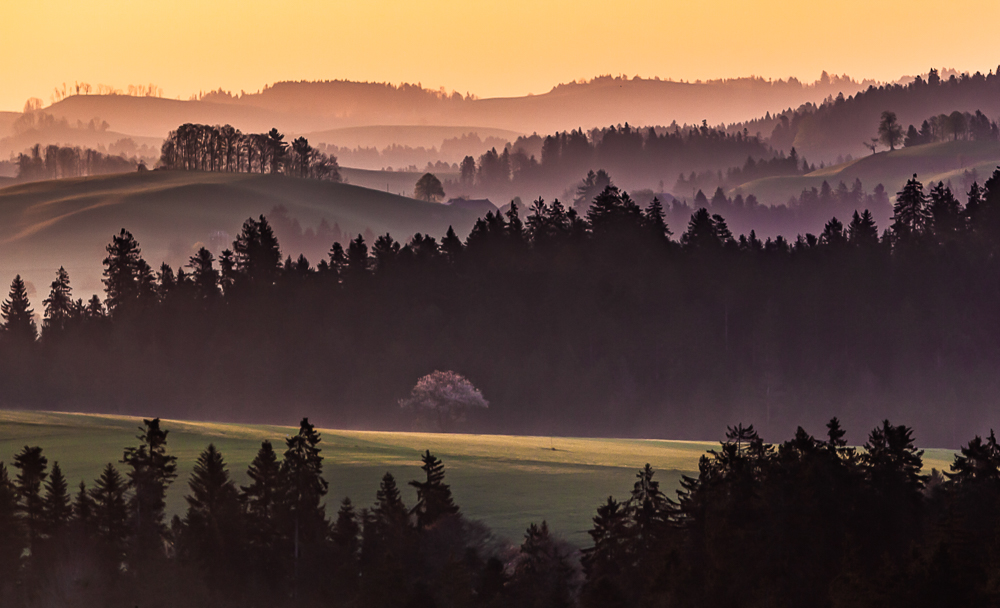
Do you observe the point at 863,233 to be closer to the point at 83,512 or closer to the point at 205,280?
the point at 205,280

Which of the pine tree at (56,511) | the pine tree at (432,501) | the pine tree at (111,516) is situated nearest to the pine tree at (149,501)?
the pine tree at (111,516)

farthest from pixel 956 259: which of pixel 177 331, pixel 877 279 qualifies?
pixel 177 331

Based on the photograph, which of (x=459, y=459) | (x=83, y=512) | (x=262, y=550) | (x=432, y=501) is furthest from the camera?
(x=459, y=459)

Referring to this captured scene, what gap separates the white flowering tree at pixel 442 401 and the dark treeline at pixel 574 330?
3.33 metres

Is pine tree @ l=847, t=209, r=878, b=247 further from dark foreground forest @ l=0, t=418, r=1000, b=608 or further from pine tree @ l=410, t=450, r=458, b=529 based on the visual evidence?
pine tree @ l=410, t=450, r=458, b=529

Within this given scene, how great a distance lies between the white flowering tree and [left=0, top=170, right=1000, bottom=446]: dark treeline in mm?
3328

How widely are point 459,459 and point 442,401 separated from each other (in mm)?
44846

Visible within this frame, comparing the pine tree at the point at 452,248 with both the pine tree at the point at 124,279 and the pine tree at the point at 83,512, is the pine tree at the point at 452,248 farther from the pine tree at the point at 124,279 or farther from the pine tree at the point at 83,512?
the pine tree at the point at 83,512

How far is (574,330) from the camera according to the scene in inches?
4988

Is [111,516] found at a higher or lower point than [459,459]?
lower

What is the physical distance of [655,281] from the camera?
131 metres

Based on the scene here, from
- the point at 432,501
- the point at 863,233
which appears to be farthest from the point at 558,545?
the point at 863,233

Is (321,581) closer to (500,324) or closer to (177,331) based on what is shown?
(500,324)

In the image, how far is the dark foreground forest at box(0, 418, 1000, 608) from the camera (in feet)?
107
